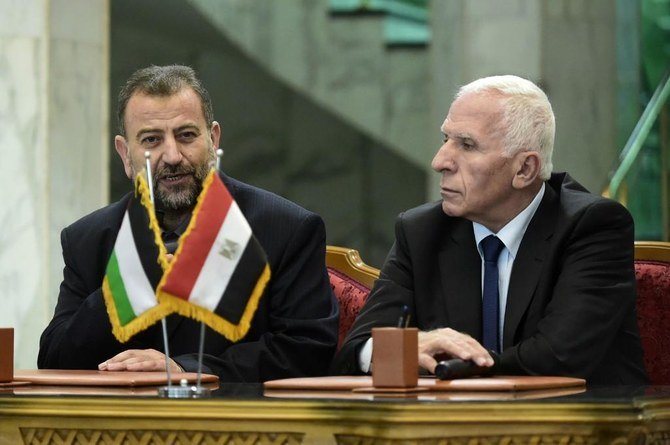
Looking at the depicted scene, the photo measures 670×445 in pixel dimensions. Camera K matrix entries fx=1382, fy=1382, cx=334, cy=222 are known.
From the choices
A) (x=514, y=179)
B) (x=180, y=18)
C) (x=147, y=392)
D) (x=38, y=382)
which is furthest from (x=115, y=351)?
(x=180, y=18)

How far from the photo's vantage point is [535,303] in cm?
351

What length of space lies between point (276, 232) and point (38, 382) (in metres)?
1.03

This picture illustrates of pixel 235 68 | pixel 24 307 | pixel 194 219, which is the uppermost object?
pixel 235 68

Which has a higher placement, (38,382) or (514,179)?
(514,179)

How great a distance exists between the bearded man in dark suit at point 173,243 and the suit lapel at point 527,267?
0.51 m

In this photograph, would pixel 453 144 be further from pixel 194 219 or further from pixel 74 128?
pixel 74 128

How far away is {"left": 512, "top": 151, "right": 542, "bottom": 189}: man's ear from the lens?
3.68 m

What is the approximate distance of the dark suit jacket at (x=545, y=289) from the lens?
132 inches

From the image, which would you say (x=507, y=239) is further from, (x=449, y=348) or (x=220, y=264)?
(x=220, y=264)

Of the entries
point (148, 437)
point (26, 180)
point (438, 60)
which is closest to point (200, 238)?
point (148, 437)

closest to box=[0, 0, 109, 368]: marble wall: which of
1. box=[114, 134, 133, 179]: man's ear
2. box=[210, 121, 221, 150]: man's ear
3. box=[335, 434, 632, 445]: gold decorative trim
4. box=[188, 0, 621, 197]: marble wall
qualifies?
box=[188, 0, 621, 197]: marble wall

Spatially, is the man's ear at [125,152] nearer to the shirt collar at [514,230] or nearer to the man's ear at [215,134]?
the man's ear at [215,134]

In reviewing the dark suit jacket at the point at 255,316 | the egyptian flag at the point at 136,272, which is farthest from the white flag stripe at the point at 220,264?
the dark suit jacket at the point at 255,316

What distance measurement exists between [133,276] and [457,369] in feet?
2.37
